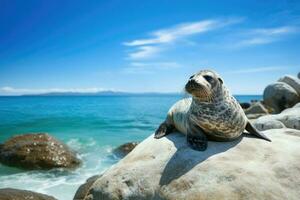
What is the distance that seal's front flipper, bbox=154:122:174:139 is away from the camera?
228 inches

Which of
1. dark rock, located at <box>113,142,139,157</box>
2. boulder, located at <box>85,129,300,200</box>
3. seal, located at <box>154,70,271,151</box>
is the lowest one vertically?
dark rock, located at <box>113,142,139,157</box>

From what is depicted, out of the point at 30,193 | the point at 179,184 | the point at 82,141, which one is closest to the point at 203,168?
the point at 179,184

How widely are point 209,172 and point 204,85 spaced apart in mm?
1107

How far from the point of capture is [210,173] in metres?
3.88

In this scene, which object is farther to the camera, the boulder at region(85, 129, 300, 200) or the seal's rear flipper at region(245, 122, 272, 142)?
the seal's rear flipper at region(245, 122, 272, 142)

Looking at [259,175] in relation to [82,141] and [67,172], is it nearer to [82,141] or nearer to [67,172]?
[67,172]

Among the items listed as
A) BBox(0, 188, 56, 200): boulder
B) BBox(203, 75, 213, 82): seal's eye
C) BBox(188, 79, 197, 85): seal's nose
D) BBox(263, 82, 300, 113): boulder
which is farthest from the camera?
BBox(263, 82, 300, 113): boulder

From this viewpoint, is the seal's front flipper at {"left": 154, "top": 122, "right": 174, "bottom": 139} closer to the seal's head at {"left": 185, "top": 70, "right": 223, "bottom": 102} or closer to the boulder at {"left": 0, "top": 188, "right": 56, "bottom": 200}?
the seal's head at {"left": 185, "top": 70, "right": 223, "bottom": 102}

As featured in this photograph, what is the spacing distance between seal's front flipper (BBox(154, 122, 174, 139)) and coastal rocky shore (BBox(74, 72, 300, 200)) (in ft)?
1.52

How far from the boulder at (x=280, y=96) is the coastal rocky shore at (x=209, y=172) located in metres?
14.0

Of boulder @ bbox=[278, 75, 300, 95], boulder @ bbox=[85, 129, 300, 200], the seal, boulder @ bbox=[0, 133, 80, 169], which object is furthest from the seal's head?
boulder @ bbox=[278, 75, 300, 95]

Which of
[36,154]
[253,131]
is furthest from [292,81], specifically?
[253,131]

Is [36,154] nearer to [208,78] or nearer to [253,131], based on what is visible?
[253,131]

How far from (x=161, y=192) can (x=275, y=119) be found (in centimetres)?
569
